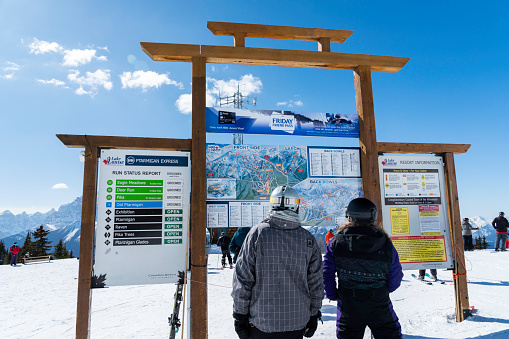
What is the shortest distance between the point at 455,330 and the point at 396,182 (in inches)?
89.6

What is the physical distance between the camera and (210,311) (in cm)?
602

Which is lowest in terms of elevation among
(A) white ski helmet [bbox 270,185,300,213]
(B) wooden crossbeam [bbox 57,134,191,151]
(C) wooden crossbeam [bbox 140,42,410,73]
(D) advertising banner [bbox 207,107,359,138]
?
(A) white ski helmet [bbox 270,185,300,213]

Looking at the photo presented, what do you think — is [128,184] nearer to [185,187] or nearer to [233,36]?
[185,187]

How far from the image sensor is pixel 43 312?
6988 mm

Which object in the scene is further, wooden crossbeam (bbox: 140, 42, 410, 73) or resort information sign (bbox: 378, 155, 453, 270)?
resort information sign (bbox: 378, 155, 453, 270)

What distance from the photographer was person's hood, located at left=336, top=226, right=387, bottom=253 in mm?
2621

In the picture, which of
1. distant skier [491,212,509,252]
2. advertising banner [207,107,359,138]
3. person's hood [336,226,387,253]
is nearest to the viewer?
person's hood [336,226,387,253]

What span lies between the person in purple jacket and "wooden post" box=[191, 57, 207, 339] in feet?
5.80

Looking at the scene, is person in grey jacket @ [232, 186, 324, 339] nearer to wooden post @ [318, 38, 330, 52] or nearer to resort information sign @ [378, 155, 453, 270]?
resort information sign @ [378, 155, 453, 270]

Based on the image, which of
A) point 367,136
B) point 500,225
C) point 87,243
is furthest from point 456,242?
point 500,225

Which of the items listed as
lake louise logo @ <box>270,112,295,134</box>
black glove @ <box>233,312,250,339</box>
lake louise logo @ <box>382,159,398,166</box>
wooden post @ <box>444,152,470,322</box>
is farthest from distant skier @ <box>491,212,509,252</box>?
black glove @ <box>233,312,250,339</box>

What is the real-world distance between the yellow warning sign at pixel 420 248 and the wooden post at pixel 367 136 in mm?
629

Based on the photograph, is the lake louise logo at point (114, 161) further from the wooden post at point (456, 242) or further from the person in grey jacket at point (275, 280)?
the wooden post at point (456, 242)

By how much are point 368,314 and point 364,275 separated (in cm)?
35
